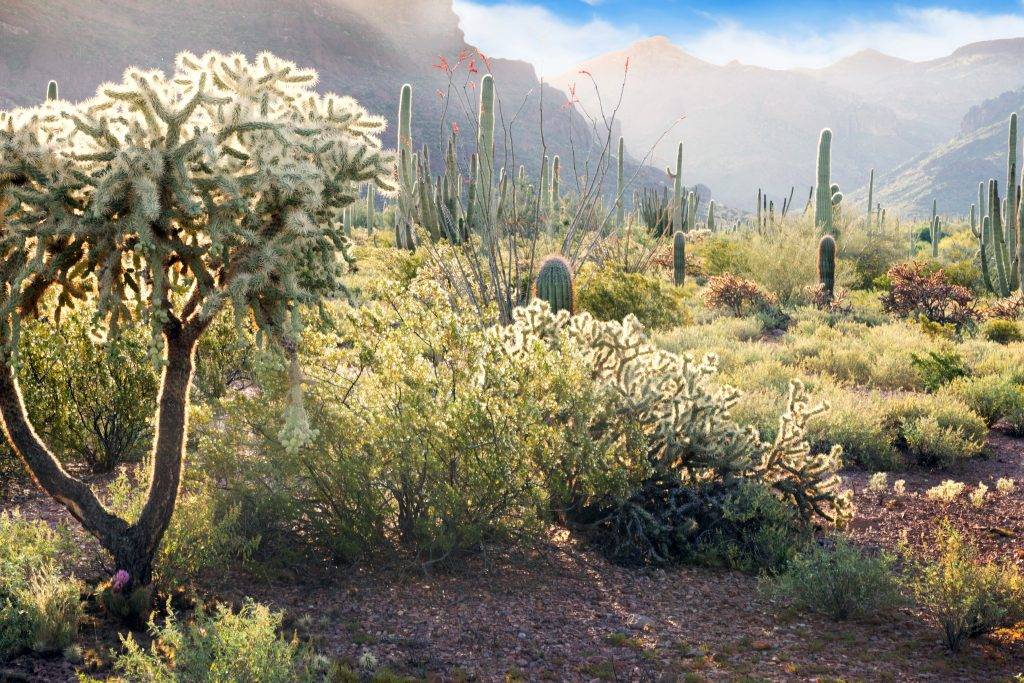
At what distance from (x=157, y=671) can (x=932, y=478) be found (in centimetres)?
693

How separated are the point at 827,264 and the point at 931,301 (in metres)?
3.31

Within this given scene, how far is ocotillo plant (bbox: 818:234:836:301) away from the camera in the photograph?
66.7 feet

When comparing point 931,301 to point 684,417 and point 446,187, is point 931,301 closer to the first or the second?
point 446,187

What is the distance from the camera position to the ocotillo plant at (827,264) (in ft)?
66.7

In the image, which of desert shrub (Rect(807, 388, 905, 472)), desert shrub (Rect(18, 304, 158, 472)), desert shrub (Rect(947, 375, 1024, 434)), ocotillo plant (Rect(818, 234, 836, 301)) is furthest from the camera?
ocotillo plant (Rect(818, 234, 836, 301))

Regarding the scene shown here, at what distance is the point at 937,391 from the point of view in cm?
1048

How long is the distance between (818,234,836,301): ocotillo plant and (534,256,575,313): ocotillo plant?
11.3 meters

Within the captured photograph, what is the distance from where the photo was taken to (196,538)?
16.0ft

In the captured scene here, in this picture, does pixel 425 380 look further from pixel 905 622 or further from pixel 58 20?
pixel 58 20

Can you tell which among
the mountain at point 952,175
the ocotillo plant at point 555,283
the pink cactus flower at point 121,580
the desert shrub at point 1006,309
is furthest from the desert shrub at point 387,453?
the mountain at point 952,175

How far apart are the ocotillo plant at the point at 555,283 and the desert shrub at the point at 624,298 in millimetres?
2303

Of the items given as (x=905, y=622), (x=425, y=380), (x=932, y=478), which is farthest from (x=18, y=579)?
(x=932, y=478)

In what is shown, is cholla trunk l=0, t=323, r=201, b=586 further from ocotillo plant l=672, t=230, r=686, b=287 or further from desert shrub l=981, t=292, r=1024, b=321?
ocotillo plant l=672, t=230, r=686, b=287

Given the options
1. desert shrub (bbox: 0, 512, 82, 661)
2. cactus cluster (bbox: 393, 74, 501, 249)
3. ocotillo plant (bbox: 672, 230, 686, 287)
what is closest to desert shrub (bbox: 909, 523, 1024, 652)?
desert shrub (bbox: 0, 512, 82, 661)
